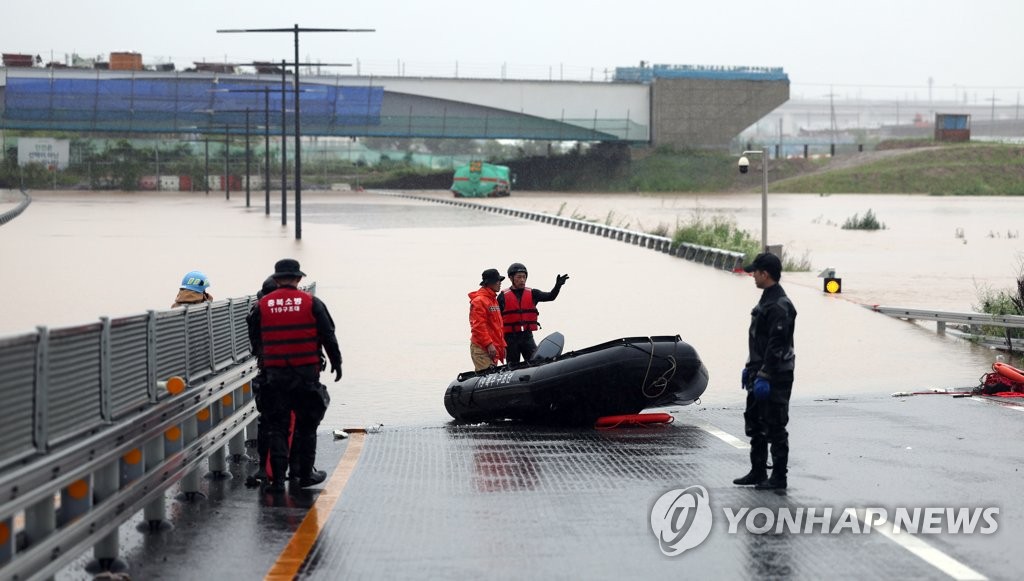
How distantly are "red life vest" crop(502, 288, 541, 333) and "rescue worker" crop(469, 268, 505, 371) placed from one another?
22.2 inches

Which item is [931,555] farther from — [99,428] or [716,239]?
[716,239]

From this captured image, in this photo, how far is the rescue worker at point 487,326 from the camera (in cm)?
1568

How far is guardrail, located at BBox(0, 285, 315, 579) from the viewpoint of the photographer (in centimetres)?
657

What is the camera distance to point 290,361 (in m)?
10.0

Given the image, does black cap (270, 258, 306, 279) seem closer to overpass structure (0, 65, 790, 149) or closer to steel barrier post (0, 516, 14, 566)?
steel barrier post (0, 516, 14, 566)

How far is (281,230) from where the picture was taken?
58750 mm

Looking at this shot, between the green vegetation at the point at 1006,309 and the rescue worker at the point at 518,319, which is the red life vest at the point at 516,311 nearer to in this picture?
the rescue worker at the point at 518,319

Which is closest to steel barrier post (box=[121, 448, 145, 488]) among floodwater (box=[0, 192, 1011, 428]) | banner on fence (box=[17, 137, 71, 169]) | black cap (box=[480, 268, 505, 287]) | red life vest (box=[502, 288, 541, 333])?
floodwater (box=[0, 192, 1011, 428])

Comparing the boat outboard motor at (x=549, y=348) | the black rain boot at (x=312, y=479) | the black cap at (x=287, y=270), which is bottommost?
the black rain boot at (x=312, y=479)

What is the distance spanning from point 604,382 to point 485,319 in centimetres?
242

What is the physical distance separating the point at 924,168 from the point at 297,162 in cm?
7619

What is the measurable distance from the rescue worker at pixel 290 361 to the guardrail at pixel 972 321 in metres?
13.8

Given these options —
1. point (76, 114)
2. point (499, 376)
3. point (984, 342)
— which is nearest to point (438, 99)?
point (76, 114)

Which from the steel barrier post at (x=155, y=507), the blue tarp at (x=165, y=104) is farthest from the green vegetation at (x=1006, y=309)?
the blue tarp at (x=165, y=104)
